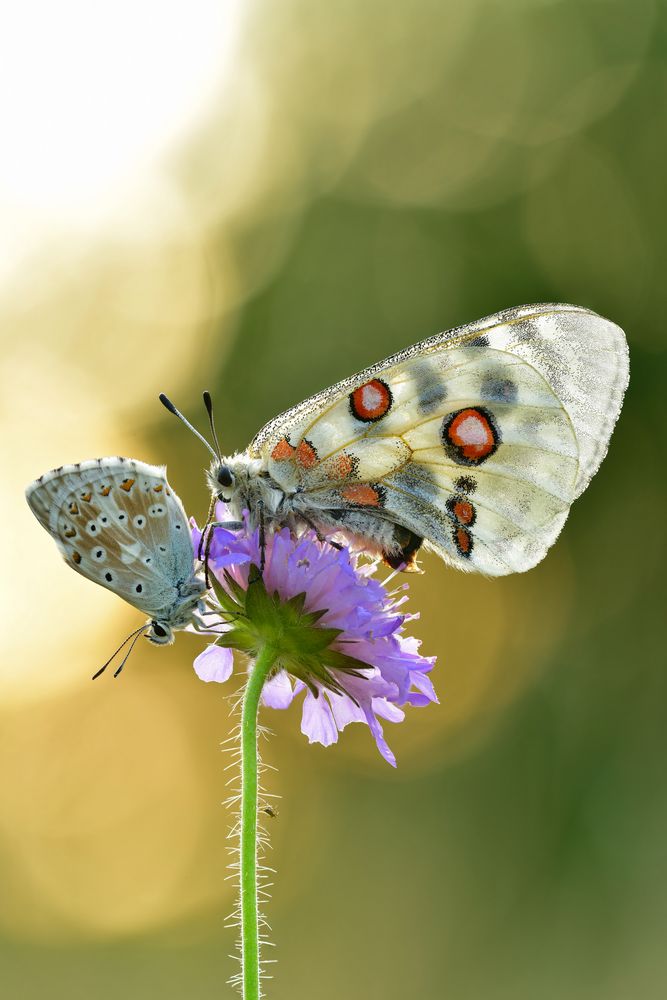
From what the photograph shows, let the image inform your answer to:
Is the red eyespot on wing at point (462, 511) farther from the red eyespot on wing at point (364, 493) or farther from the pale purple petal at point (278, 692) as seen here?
the pale purple petal at point (278, 692)

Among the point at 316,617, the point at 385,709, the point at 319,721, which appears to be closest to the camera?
the point at 316,617

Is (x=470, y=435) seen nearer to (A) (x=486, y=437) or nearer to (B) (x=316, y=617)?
(A) (x=486, y=437)

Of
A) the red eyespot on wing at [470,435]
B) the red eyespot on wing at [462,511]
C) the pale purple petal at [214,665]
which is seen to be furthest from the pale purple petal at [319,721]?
the red eyespot on wing at [470,435]

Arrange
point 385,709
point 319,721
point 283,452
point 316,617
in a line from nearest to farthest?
point 316,617 → point 283,452 → point 385,709 → point 319,721

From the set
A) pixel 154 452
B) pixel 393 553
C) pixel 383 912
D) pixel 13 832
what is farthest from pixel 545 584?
pixel 393 553

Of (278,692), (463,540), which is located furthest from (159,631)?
(463,540)

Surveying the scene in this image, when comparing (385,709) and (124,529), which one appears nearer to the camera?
Answer: (124,529)

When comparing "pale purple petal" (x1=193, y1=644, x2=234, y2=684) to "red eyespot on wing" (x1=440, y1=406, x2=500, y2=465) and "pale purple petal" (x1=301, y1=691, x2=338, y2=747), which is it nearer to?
"pale purple petal" (x1=301, y1=691, x2=338, y2=747)
